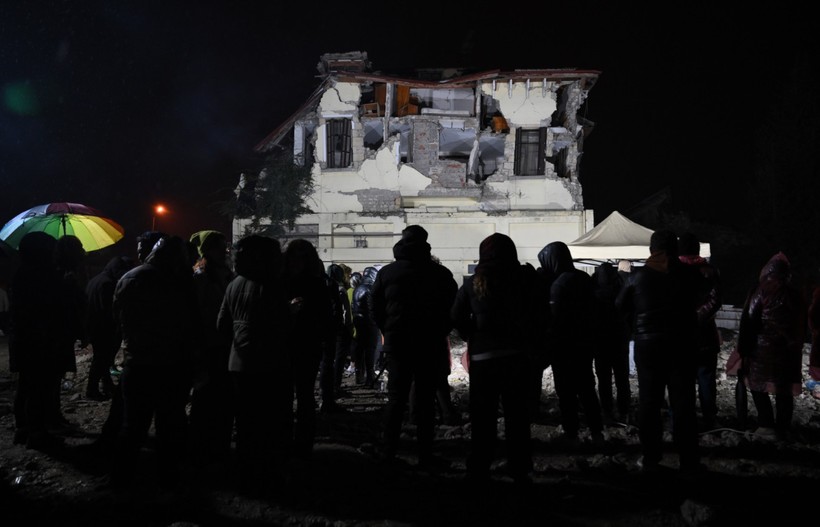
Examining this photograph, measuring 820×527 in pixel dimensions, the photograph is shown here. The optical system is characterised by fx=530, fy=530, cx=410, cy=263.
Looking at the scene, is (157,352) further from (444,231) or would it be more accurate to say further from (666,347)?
(444,231)

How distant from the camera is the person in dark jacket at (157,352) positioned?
12.2 feet

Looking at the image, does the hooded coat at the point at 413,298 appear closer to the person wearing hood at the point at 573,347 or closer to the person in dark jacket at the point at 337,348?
the person wearing hood at the point at 573,347

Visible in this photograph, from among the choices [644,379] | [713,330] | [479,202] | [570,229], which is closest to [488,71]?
[479,202]

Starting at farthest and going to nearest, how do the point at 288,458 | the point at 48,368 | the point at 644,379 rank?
the point at 48,368
the point at 288,458
the point at 644,379

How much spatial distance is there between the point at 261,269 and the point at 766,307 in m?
4.70

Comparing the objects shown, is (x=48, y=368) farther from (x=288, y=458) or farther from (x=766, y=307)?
(x=766, y=307)

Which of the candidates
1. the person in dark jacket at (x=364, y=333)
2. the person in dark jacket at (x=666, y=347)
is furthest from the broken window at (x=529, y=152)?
the person in dark jacket at (x=666, y=347)

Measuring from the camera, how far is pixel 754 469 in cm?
424

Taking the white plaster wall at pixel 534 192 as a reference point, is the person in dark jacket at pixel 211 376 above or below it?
below

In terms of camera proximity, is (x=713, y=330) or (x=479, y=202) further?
(x=479, y=202)

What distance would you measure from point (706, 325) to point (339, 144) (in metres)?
18.1

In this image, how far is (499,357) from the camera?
12.1ft

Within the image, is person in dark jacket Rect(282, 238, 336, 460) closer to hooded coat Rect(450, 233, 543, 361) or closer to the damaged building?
hooded coat Rect(450, 233, 543, 361)

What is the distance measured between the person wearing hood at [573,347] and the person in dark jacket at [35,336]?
4.63 meters
